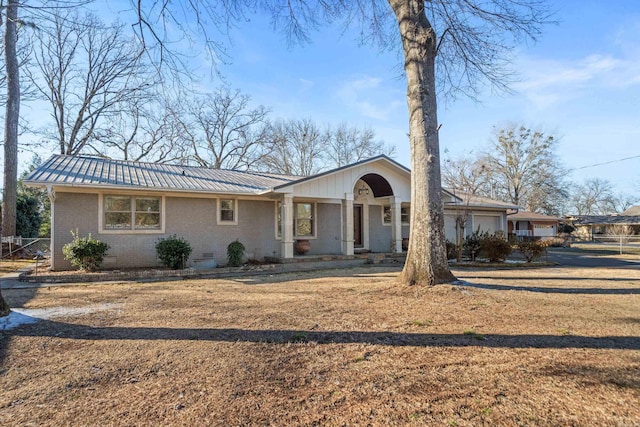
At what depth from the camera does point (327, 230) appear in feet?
49.5

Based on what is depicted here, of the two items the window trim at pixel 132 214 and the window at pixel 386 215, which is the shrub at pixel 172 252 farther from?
the window at pixel 386 215

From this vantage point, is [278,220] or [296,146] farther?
[296,146]

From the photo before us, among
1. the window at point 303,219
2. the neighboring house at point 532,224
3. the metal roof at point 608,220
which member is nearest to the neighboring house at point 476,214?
the window at point 303,219

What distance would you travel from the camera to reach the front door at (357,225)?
52.6 ft

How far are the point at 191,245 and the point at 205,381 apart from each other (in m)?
9.55

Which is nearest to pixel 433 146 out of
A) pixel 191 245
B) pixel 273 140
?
pixel 191 245

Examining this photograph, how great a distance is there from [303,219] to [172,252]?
569 cm

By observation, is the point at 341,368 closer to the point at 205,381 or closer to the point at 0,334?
the point at 205,381

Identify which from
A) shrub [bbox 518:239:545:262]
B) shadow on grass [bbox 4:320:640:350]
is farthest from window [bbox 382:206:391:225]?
shadow on grass [bbox 4:320:640:350]

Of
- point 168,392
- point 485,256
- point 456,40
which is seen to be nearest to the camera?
point 168,392

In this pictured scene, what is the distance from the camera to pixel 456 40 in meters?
8.97

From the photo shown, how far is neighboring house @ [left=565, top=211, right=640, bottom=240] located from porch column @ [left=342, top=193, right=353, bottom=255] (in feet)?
124

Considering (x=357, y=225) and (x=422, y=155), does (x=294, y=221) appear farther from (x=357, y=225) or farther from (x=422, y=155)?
(x=422, y=155)

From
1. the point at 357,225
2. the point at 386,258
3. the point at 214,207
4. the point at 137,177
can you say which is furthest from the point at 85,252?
the point at 357,225
